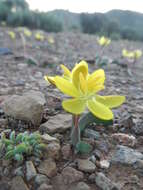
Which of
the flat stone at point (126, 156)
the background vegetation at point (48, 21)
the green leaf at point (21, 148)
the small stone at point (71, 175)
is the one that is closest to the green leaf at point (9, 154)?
the green leaf at point (21, 148)

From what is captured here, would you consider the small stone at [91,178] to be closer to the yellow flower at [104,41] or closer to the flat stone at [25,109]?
the flat stone at [25,109]

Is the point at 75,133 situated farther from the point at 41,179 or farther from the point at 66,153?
the point at 41,179

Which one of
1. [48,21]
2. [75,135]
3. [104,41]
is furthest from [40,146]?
[48,21]

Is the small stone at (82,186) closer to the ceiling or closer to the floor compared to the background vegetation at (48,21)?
closer to the floor

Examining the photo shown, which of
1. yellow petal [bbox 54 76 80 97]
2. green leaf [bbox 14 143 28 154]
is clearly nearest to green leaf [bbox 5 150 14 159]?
green leaf [bbox 14 143 28 154]

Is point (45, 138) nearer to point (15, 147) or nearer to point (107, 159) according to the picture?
point (15, 147)

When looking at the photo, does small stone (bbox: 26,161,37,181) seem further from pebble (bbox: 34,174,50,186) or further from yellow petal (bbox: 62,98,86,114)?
yellow petal (bbox: 62,98,86,114)
